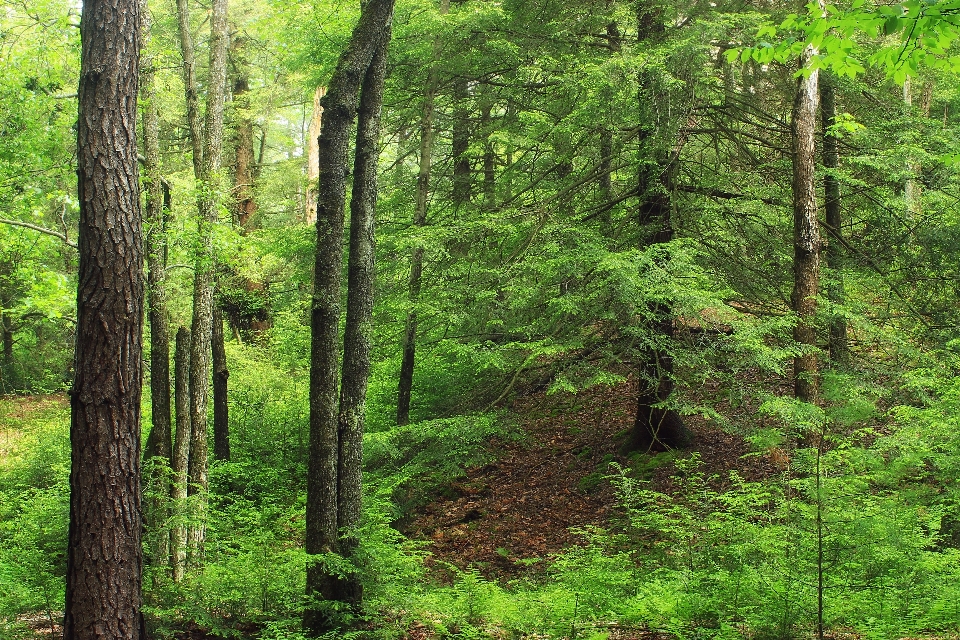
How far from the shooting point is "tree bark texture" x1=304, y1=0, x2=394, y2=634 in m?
5.67

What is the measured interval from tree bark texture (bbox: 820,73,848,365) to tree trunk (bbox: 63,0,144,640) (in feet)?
24.4

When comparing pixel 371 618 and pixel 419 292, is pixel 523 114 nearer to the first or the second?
pixel 419 292

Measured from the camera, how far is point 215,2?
9672mm

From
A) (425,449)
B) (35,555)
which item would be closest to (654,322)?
(425,449)

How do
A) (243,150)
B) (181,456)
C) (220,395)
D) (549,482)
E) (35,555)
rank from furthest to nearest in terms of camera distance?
1. (243,150)
2. (220,395)
3. (549,482)
4. (181,456)
5. (35,555)

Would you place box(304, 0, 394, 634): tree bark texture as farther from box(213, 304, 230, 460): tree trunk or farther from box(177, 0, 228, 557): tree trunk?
box(213, 304, 230, 460): tree trunk

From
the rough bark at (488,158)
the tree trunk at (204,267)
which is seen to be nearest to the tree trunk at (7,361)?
the tree trunk at (204,267)

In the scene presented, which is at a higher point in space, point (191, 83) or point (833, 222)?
point (191, 83)

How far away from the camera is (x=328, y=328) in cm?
572

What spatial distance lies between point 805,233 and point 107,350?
793 centimetres

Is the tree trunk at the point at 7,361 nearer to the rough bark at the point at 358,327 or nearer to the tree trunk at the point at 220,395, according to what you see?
the tree trunk at the point at 220,395

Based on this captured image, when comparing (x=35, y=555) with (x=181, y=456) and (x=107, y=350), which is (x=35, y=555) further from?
(x=107, y=350)

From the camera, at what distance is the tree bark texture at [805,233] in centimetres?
838

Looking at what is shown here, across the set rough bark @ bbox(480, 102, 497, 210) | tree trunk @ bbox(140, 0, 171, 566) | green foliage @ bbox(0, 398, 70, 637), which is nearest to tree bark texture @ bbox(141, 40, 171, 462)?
tree trunk @ bbox(140, 0, 171, 566)
